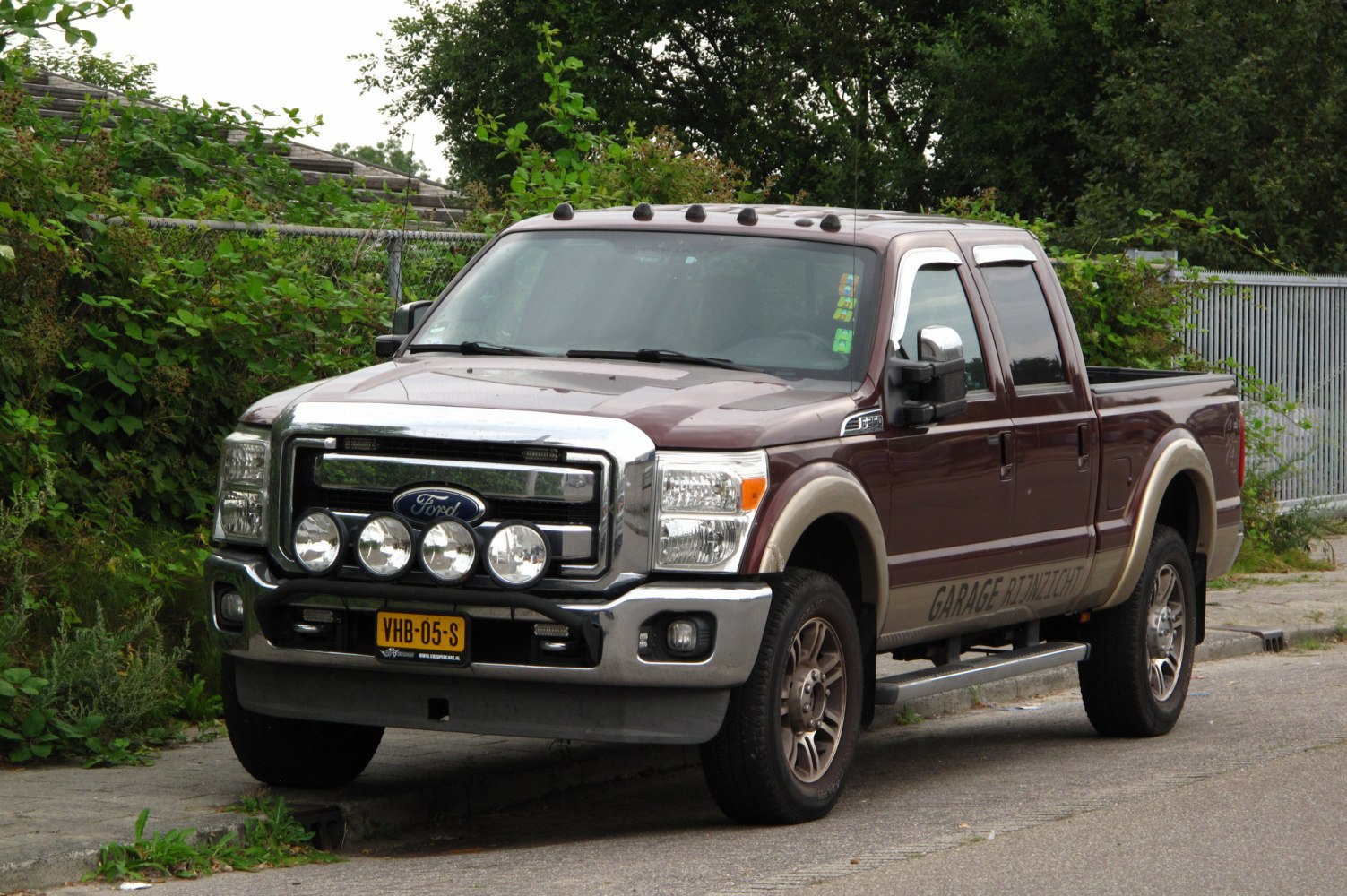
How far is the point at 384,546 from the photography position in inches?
256

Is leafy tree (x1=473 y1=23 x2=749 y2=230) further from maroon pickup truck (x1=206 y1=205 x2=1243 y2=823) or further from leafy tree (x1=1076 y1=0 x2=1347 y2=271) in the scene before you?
leafy tree (x1=1076 y1=0 x2=1347 y2=271)

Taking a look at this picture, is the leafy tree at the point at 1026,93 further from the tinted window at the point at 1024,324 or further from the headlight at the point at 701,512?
the headlight at the point at 701,512

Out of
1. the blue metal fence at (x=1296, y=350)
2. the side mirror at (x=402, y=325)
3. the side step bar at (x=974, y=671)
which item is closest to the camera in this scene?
the side step bar at (x=974, y=671)

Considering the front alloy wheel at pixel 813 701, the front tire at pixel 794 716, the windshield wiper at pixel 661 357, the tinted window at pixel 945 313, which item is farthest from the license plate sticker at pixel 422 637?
the tinted window at pixel 945 313

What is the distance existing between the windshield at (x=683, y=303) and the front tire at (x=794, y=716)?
954 millimetres

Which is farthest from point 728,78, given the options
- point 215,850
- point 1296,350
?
point 215,850

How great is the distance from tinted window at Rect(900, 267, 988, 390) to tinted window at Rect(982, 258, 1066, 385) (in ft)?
0.85

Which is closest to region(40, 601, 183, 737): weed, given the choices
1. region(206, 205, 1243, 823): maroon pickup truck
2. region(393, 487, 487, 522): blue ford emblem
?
region(206, 205, 1243, 823): maroon pickup truck

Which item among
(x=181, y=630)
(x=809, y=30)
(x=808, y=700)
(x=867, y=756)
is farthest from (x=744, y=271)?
(x=809, y=30)

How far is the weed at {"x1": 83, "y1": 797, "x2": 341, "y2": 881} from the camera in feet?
20.2

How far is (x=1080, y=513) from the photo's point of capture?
871 cm

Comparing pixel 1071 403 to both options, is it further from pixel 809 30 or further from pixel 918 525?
pixel 809 30

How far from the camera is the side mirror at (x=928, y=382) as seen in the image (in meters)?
7.35

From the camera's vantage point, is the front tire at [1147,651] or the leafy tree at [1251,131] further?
the leafy tree at [1251,131]
